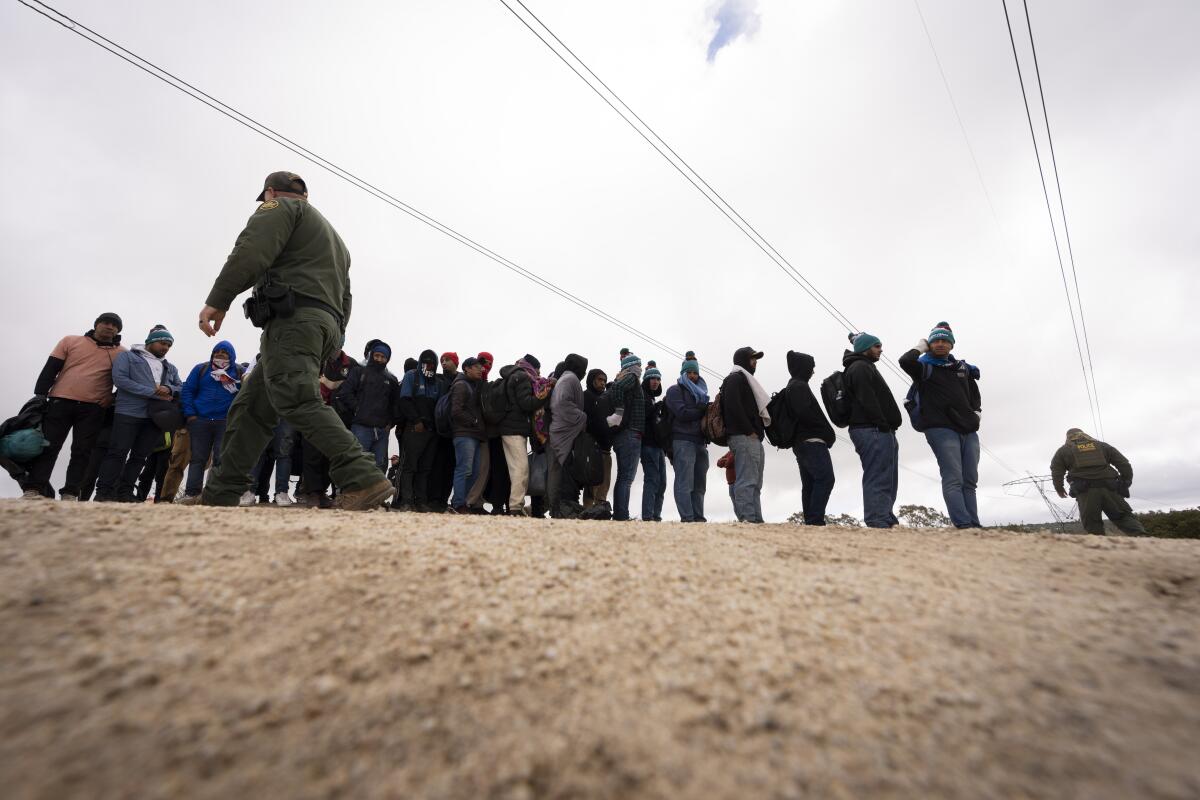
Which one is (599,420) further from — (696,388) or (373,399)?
(373,399)

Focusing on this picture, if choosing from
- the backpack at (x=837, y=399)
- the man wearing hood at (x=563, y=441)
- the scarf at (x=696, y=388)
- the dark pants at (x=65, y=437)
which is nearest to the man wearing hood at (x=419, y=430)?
the man wearing hood at (x=563, y=441)

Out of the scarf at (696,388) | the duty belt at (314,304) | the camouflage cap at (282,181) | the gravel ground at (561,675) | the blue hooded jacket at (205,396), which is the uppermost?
the camouflage cap at (282,181)

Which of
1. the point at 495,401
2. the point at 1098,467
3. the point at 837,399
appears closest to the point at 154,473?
the point at 495,401

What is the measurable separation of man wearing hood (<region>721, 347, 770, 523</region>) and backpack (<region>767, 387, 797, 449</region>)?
123 mm

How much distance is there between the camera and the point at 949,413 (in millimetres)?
5406

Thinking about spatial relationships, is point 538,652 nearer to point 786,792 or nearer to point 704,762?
point 704,762

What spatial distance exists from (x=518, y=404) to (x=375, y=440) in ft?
6.67

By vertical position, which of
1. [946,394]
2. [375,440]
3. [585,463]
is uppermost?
[946,394]

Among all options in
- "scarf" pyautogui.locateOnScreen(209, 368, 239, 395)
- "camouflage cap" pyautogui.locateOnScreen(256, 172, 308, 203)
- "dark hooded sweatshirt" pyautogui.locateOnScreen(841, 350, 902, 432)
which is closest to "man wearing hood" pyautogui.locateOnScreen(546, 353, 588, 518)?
"dark hooded sweatshirt" pyautogui.locateOnScreen(841, 350, 902, 432)

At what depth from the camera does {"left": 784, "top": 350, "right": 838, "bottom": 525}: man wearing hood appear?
18.2 feet

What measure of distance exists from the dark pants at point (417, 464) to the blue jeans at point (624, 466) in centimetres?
254

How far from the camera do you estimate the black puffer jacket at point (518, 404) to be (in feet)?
20.5

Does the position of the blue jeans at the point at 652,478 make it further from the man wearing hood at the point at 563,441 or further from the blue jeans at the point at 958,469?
the blue jeans at the point at 958,469

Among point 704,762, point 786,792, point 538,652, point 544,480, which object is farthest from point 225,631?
point 544,480
